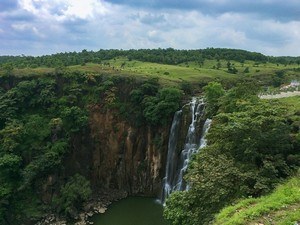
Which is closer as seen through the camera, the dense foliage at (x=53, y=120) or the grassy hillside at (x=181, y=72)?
the dense foliage at (x=53, y=120)

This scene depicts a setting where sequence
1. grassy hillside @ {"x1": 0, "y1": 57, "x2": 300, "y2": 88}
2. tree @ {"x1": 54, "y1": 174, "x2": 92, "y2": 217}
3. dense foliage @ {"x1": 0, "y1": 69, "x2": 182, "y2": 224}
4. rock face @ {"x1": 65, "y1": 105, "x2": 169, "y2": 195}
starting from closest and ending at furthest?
tree @ {"x1": 54, "y1": 174, "x2": 92, "y2": 217} < dense foliage @ {"x1": 0, "y1": 69, "x2": 182, "y2": 224} < rock face @ {"x1": 65, "y1": 105, "x2": 169, "y2": 195} < grassy hillside @ {"x1": 0, "y1": 57, "x2": 300, "y2": 88}

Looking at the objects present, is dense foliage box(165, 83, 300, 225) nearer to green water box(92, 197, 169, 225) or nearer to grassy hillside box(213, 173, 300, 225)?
grassy hillside box(213, 173, 300, 225)

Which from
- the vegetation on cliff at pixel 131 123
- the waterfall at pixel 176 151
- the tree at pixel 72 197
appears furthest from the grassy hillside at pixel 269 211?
the tree at pixel 72 197

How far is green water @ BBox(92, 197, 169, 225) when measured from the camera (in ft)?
95.2

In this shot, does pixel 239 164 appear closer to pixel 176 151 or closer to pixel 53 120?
pixel 176 151

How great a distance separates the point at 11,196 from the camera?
102 ft

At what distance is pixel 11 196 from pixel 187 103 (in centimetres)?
1776

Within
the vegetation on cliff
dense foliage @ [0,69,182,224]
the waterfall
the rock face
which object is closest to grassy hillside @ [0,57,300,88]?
the vegetation on cliff

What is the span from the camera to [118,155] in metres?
36.3

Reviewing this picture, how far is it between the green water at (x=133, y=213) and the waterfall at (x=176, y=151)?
174 cm

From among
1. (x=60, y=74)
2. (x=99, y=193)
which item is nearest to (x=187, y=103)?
(x=99, y=193)

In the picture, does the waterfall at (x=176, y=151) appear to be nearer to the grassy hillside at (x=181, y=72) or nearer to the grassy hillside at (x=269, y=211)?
the grassy hillside at (x=181, y=72)

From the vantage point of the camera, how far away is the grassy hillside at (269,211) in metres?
10.2

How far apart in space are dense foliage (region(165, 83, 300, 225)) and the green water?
1266cm
